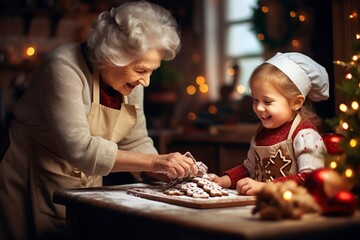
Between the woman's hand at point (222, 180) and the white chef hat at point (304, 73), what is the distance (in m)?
0.42

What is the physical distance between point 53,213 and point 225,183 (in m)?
0.69

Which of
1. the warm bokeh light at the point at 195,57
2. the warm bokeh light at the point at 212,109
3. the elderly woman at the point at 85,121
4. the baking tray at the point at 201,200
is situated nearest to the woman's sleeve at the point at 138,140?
the elderly woman at the point at 85,121

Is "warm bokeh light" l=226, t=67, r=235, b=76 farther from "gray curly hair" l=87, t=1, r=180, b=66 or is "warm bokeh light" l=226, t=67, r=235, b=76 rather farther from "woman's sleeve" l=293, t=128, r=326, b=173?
"woman's sleeve" l=293, t=128, r=326, b=173

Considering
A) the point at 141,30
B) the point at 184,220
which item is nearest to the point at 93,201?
the point at 184,220

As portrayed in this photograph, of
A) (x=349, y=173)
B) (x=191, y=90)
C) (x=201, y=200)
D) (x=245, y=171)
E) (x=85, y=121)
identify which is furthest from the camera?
(x=191, y=90)

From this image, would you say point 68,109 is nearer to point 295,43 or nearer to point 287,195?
point 287,195

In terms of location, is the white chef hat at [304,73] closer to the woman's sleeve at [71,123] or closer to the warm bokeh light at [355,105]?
the warm bokeh light at [355,105]

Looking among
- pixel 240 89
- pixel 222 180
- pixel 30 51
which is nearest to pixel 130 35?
pixel 222 180

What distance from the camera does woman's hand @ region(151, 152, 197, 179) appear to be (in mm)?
2092

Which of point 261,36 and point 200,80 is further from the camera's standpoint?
point 200,80

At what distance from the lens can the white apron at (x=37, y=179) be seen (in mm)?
2430

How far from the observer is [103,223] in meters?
2.03

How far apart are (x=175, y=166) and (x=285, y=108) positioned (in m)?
0.43

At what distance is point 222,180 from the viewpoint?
7.48 feet
